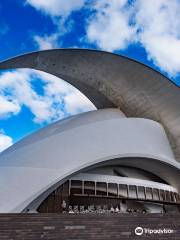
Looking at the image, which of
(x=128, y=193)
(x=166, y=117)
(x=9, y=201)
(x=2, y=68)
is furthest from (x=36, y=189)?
(x=166, y=117)

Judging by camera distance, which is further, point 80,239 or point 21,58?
point 21,58

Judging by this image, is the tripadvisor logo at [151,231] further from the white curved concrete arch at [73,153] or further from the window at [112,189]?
the window at [112,189]

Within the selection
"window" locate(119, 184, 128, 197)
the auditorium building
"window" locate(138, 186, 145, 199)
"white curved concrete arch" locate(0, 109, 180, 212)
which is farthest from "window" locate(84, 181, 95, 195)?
"window" locate(138, 186, 145, 199)

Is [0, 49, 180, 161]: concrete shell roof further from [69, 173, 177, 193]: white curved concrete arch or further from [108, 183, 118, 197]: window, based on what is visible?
[108, 183, 118, 197]: window

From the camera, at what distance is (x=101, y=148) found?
1458cm

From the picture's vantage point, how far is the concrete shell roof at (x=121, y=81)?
17.8m

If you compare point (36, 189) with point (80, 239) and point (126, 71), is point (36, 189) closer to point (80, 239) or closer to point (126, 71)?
point (80, 239)

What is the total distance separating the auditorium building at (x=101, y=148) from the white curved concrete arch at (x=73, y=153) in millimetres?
46

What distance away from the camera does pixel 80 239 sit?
7.82 meters

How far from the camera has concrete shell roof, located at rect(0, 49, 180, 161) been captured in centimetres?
1781

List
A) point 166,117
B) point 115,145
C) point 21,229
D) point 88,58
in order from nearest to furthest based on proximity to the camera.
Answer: point 21,229
point 115,145
point 88,58
point 166,117

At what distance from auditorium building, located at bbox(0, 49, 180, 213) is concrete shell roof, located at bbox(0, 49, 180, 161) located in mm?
72

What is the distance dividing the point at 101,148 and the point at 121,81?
688 cm

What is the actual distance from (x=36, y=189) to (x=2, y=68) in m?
8.19
